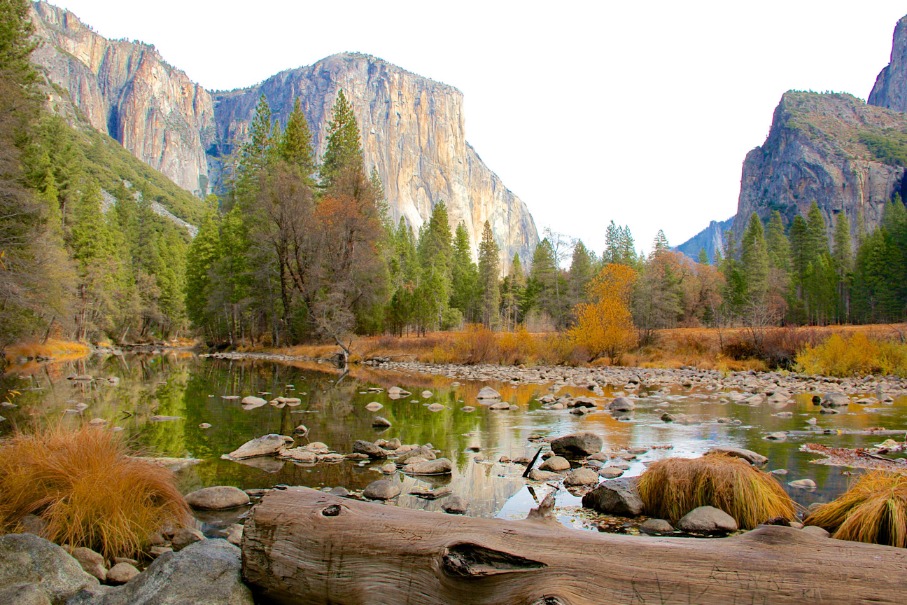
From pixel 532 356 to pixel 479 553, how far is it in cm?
2723

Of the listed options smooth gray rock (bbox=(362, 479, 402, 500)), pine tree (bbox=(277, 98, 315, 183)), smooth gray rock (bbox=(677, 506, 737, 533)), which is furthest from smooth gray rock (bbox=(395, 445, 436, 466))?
pine tree (bbox=(277, 98, 315, 183))

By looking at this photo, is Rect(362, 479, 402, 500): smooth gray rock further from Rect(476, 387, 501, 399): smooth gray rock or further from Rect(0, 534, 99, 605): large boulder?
Rect(476, 387, 501, 399): smooth gray rock

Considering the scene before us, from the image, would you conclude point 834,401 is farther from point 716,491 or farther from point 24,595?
point 24,595

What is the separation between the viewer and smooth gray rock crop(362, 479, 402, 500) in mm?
6297

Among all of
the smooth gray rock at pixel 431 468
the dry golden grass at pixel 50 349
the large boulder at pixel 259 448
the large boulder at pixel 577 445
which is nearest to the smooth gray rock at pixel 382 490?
the smooth gray rock at pixel 431 468

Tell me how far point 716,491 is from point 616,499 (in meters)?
0.96

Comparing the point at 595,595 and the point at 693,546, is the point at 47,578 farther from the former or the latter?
the point at 693,546

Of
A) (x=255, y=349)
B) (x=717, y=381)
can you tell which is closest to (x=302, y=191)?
(x=255, y=349)

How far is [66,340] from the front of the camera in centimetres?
4197

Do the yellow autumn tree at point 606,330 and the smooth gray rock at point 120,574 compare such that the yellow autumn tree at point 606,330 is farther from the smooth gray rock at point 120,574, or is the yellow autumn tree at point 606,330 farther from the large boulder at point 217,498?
the smooth gray rock at point 120,574

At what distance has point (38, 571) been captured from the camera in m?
3.63

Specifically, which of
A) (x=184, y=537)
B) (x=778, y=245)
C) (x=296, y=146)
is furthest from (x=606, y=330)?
(x=778, y=245)

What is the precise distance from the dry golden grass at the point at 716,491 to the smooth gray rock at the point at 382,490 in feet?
8.89

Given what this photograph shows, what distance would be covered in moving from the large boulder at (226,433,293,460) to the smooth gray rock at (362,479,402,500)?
2.69m
